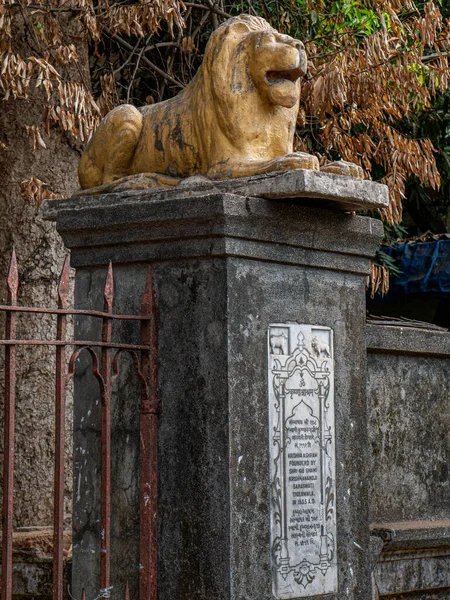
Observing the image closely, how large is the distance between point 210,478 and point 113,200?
1.16 meters

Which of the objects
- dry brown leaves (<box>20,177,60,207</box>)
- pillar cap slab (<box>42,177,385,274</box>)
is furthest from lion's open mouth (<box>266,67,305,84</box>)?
dry brown leaves (<box>20,177,60,207</box>)

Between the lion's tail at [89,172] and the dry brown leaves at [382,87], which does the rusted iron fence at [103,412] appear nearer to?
the lion's tail at [89,172]

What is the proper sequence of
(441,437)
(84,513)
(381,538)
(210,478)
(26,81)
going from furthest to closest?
(26,81) → (441,437) → (381,538) → (84,513) → (210,478)

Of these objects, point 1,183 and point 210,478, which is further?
point 1,183

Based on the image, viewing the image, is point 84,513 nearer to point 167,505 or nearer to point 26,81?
point 167,505

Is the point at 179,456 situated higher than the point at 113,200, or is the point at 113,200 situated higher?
the point at 113,200

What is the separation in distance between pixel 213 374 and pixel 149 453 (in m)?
0.39

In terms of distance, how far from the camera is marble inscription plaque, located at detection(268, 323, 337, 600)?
397 centimetres

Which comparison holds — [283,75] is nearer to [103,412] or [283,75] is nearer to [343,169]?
[343,169]

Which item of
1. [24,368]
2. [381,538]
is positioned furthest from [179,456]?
[24,368]

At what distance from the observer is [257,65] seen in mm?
4336

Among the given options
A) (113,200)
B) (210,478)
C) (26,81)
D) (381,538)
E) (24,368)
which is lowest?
(381,538)

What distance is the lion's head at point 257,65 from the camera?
14.2 feet

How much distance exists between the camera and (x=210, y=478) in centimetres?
383
